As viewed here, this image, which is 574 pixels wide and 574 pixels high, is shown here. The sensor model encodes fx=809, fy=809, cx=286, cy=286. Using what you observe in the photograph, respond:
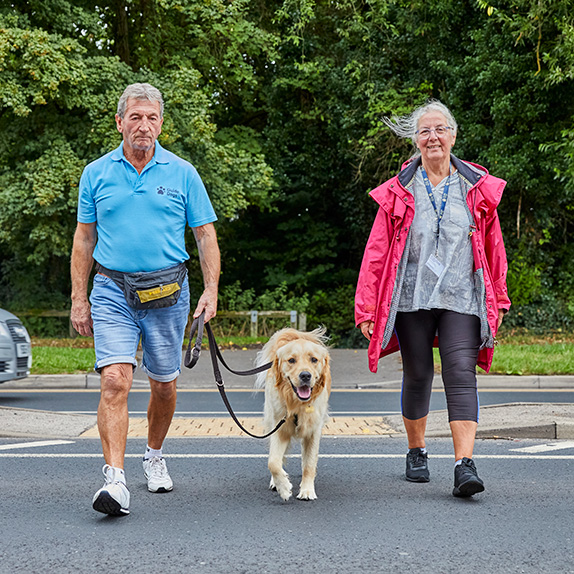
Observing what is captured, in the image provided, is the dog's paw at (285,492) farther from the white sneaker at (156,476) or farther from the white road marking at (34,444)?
the white road marking at (34,444)

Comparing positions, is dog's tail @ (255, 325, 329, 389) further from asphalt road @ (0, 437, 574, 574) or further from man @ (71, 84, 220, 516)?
asphalt road @ (0, 437, 574, 574)

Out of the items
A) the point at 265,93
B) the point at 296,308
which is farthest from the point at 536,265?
the point at 265,93

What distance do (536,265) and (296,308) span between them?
6413 millimetres

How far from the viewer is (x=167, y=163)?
462 centimetres

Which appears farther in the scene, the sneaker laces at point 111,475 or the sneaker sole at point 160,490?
the sneaker sole at point 160,490

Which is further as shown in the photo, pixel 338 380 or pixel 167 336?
pixel 338 380

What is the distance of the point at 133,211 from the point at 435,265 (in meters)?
1.77

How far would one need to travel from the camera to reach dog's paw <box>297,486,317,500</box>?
4.72m

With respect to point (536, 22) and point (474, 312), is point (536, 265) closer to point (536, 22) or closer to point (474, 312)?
point (536, 22)

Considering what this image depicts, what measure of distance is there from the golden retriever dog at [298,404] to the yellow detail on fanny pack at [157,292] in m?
0.78

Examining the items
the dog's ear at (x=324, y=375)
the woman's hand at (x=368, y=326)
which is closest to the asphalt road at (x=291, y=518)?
the dog's ear at (x=324, y=375)

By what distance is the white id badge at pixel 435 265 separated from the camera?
476 centimetres

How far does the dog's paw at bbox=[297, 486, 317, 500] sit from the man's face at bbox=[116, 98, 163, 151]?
2.17 metres

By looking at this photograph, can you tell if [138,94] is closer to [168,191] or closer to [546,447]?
[168,191]
